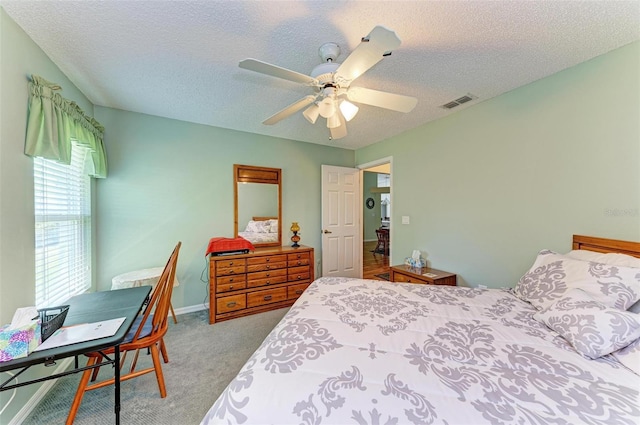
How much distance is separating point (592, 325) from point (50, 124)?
3.34 m

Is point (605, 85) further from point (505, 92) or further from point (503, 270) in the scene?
point (503, 270)

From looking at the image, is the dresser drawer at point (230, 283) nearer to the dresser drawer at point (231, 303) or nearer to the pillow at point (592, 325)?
the dresser drawer at point (231, 303)

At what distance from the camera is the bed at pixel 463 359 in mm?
748

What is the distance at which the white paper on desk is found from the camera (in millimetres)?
1104

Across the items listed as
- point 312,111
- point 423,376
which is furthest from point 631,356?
point 312,111

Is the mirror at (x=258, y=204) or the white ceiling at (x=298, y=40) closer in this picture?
the white ceiling at (x=298, y=40)

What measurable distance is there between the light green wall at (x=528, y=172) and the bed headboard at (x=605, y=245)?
51 mm

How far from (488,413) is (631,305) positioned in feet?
3.85

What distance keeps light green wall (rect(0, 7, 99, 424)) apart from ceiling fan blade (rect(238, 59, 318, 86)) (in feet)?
4.71

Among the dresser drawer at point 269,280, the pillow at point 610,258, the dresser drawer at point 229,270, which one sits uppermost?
the pillow at point 610,258

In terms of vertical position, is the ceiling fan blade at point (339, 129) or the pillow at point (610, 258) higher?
the ceiling fan blade at point (339, 129)

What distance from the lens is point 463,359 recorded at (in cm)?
100

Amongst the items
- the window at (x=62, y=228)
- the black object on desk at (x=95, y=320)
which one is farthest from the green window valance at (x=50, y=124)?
the black object on desk at (x=95, y=320)

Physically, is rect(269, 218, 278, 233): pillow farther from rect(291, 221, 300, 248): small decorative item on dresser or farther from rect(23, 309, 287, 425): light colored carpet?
rect(23, 309, 287, 425): light colored carpet
